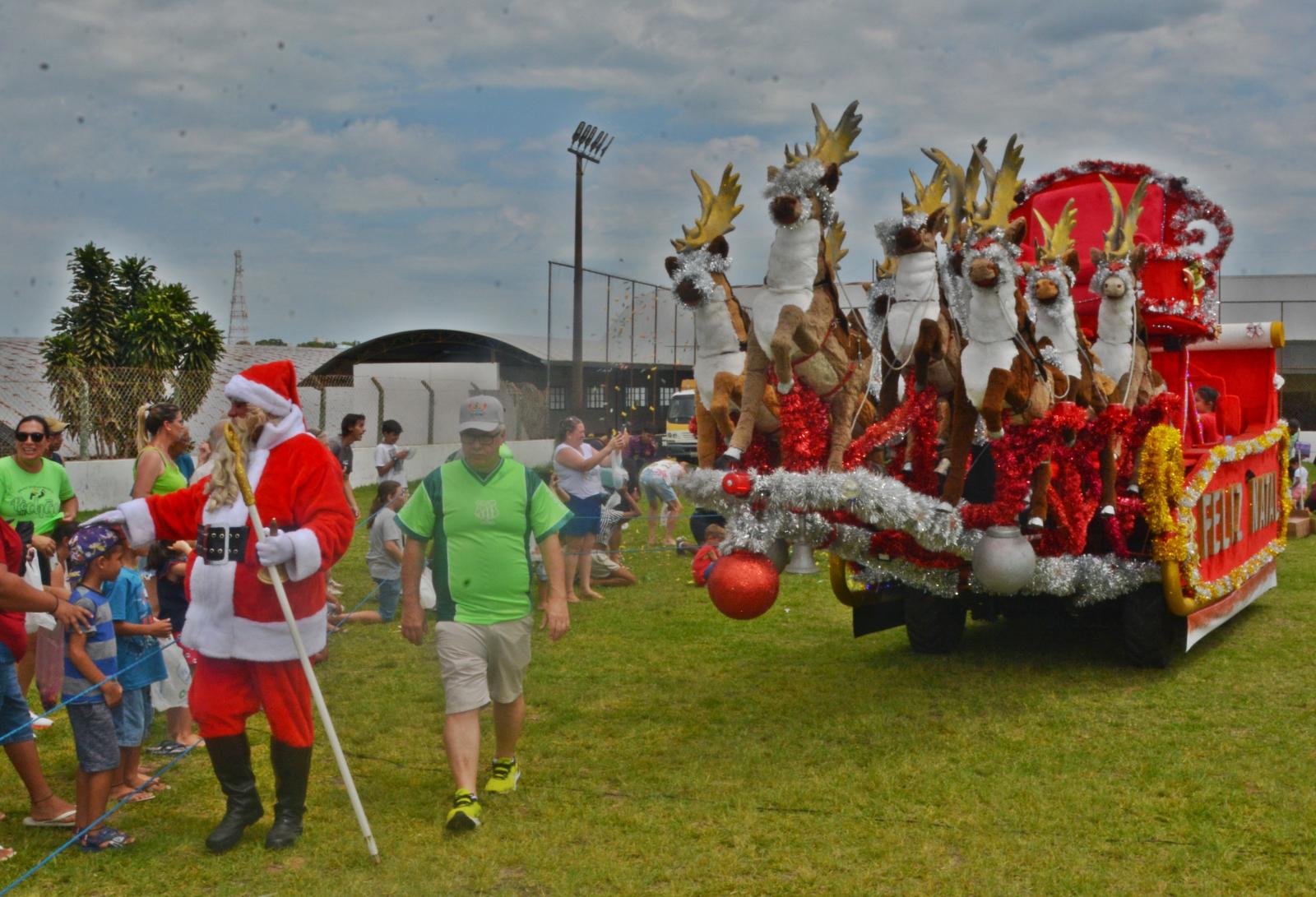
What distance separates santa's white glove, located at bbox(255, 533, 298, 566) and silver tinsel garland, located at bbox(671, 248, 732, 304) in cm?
252

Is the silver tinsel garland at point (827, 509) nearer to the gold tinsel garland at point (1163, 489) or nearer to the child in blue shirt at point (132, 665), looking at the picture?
the gold tinsel garland at point (1163, 489)

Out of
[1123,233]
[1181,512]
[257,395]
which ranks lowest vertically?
[1181,512]

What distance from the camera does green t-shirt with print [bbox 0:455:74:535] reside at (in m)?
6.54

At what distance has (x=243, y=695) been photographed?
4883 millimetres

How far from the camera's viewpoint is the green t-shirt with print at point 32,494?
21.5ft

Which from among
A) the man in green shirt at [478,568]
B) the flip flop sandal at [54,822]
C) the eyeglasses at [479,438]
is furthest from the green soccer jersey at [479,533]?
the flip flop sandal at [54,822]

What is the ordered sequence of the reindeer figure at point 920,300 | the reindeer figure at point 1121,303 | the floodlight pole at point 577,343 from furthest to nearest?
the floodlight pole at point 577,343
the reindeer figure at point 1121,303
the reindeer figure at point 920,300

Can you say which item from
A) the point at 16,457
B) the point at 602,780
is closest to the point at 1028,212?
the point at 602,780

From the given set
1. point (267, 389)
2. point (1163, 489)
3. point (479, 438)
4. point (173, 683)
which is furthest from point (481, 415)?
point (1163, 489)

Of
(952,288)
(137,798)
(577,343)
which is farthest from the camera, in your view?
(577,343)

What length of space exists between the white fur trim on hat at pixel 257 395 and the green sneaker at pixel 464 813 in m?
1.74

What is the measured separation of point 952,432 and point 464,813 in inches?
127

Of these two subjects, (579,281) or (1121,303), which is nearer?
(1121,303)

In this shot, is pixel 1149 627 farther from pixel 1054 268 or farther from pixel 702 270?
pixel 702 270
